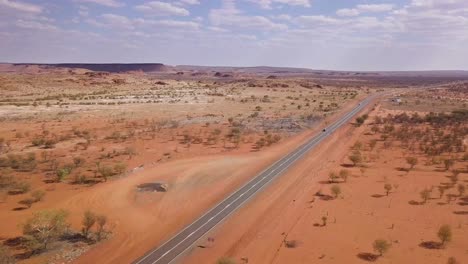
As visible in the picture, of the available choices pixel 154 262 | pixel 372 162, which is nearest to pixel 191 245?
pixel 154 262

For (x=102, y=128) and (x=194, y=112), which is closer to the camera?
(x=102, y=128)

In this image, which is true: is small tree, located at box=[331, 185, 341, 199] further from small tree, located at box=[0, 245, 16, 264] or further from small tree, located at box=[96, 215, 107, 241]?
small tree, located at box=[0, 245, 16, 264]

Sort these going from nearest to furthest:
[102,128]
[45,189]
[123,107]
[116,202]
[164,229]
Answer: [164,229] < [116,202] < [45,189] < [102,128] < [123,107]

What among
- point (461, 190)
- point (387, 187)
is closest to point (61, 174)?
point (387, 187)

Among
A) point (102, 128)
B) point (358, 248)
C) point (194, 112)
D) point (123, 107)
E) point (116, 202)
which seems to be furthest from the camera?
point (123, 107)

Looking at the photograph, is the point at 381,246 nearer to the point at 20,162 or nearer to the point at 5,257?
the point at 5,257

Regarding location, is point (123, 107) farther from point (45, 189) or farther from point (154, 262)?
point (154, 262)
